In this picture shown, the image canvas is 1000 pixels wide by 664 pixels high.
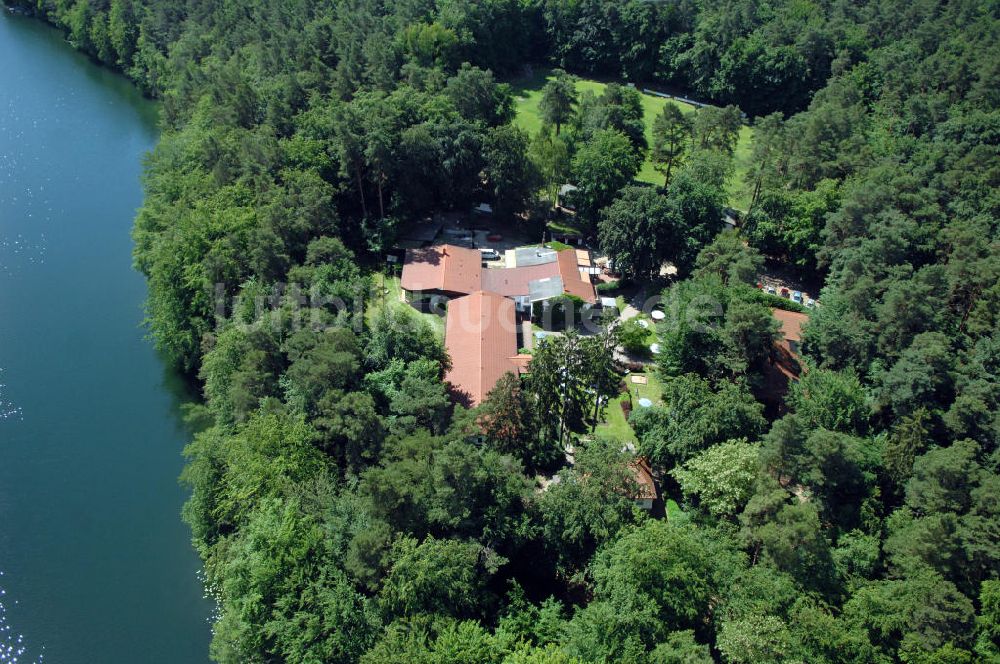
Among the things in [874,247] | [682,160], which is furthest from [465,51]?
[874,247]

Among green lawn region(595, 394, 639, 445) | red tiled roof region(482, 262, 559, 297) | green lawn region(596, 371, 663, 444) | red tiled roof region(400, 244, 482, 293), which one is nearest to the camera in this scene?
green lawn region(595, 394, 639, 445)

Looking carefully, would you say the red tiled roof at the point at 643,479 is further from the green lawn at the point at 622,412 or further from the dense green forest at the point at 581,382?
the green lawn at the point at 622,412

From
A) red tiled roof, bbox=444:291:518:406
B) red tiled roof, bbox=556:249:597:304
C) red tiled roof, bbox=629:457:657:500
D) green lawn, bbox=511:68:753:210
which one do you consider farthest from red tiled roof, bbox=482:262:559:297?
red tiled roof, bbox=629:457:657:500

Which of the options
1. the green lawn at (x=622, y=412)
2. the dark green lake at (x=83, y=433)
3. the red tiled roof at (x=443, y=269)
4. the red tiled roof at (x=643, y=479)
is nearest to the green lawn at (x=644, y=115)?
the red tiled roof at (x=443, y=269)

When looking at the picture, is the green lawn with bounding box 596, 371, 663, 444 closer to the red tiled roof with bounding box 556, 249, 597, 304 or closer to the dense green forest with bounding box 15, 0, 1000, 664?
the dense green forest with bounding box 15, 0, 1000, 664

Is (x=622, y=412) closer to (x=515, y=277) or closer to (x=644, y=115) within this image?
(x=515, y=277)

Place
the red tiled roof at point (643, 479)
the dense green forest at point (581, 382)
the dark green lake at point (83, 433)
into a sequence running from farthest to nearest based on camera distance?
the red tiled roof at point (643, 479), the dark green lake at point (83, 433), the dense green forest at point (581, 382)
